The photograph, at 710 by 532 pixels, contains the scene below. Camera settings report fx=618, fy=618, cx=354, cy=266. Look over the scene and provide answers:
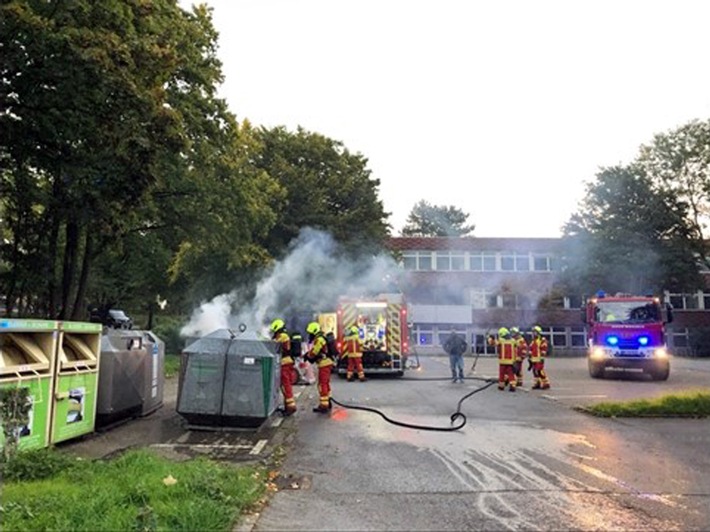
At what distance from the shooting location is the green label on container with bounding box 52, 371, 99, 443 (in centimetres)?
766

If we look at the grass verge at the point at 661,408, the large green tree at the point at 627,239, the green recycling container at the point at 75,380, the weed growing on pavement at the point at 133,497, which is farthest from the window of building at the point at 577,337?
the weed growing on pavement at the point at 133,497

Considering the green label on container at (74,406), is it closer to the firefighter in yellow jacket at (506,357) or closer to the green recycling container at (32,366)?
the green recycling container at (32,366)

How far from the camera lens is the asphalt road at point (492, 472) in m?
5.18

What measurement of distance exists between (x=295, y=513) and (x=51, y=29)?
338 inches

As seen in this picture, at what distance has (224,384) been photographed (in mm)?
9211

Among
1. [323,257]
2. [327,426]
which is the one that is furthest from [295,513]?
[323,257]

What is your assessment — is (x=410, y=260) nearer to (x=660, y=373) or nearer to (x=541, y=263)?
(x=541, y=263)

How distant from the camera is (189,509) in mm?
4684

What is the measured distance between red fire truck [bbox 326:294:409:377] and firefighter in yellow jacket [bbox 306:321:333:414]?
8.47 meters

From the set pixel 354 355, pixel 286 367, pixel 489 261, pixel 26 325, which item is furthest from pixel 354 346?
pixel 489 261

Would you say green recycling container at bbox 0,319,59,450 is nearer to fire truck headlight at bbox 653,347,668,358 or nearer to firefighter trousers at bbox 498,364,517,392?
firefighter trousers at bbox 498,364,517,392

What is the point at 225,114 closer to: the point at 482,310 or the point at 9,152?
the point at 9,152

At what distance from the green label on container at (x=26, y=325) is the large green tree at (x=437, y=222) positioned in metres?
81.6

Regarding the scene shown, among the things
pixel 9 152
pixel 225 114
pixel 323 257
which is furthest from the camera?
pixel 323 257
